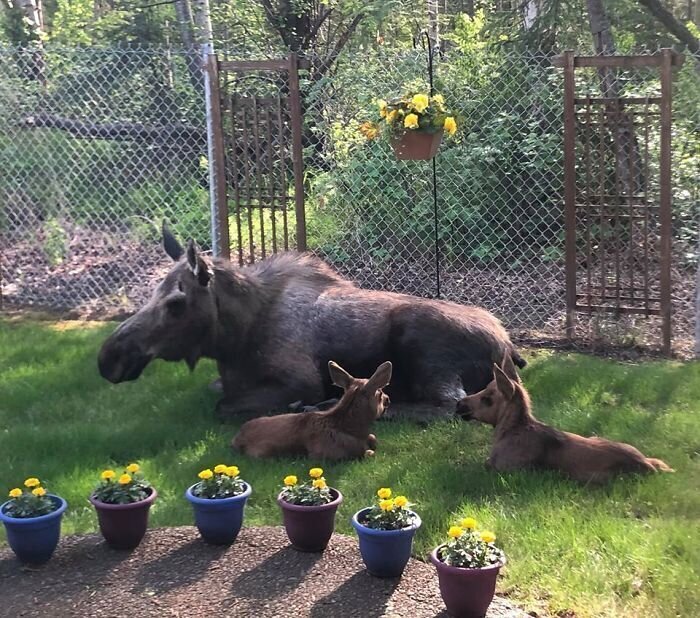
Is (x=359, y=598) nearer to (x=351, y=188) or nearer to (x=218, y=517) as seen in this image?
(x=218, y=517)

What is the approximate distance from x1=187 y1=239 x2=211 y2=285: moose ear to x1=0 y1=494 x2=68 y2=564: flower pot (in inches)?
89.0

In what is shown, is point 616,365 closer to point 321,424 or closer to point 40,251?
point 321,424

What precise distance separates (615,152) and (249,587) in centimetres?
484

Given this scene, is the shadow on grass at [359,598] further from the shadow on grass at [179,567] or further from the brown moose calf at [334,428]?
the brown moose calf at [334,428]

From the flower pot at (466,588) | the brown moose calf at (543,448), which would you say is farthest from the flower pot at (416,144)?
the flower pot at (466,588)

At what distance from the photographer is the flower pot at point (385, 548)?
3.59m

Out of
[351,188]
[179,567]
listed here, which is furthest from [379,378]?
[351,188]

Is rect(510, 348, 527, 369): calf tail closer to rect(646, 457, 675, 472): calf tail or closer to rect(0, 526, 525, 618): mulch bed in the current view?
rect(646, 457, 675, 472): calf tail

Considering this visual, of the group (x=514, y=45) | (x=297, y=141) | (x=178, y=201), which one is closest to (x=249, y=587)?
(x=297, y=141)

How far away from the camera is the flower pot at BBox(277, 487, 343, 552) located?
3879mm

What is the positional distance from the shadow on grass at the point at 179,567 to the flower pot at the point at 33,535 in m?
0.42

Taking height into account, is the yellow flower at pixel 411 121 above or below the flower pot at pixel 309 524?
above

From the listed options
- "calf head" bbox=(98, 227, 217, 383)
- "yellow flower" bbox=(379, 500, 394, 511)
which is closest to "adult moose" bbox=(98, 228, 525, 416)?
"calf head" bbox=(98, 227, 217, 383)

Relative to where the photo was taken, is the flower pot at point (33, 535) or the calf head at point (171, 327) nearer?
the flower pot at point (33, 535)
